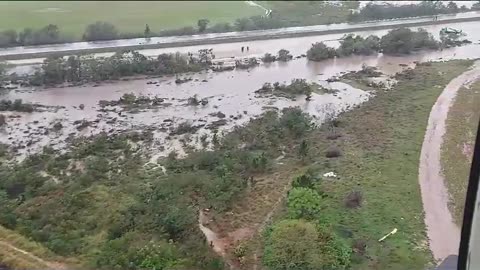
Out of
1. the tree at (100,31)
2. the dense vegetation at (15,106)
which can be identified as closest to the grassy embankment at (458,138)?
the tree at (100,31)

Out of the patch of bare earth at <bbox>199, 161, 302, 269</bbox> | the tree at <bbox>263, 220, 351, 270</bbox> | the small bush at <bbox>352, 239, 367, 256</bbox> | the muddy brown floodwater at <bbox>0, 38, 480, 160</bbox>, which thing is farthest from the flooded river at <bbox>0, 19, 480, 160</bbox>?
the small bush at <bbox>352, 239, 367, 256</bbox>

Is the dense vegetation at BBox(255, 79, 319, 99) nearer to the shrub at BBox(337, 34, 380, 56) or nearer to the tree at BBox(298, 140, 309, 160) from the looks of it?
the shrub at BBox(337, 34, 380, 56)

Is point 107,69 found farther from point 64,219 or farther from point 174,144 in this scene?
point 64,219

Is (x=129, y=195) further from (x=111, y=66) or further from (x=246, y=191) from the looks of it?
(x=111, y=66)

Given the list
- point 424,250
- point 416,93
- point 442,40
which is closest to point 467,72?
point 416,93

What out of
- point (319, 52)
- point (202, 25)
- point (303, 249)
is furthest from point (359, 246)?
point (319, 52)
